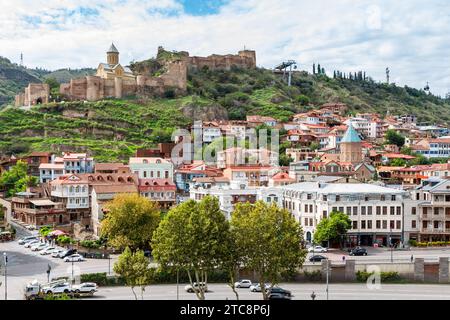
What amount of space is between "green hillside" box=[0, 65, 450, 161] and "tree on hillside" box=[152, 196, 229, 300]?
31.0 metres

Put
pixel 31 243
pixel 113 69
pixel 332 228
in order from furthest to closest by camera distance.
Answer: pixel 113 69, pixel 31 243, pixel 332 228

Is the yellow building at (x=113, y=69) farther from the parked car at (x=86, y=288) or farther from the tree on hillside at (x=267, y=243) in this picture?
the tree on hillside at (x=267, y=243)

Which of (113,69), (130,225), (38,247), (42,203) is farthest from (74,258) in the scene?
(113,69)

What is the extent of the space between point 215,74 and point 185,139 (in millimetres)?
32453

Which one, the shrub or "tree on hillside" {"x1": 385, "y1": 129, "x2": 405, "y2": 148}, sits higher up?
"tree on hillside" {"x1": 385, "y1": 129, "x2": 405, "y2": 148}

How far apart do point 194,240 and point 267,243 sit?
7.84 ft

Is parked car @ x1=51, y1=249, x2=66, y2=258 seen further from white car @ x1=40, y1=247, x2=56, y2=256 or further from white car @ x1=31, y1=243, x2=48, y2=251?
white car @ x1=31, y1=243, x2=48, y2=251

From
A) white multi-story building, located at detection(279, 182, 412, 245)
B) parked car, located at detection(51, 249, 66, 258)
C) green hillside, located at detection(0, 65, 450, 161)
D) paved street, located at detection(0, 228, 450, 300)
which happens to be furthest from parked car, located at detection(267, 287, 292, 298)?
green hillside, located at detection(0, 65, 450, 161)

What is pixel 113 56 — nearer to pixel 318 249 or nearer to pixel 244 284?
pixel 318 249

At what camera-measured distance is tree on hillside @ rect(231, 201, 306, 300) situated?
65.7ft

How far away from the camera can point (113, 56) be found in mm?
75062

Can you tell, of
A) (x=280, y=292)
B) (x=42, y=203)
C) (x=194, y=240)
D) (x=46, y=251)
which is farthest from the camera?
(x=42, y=203)
